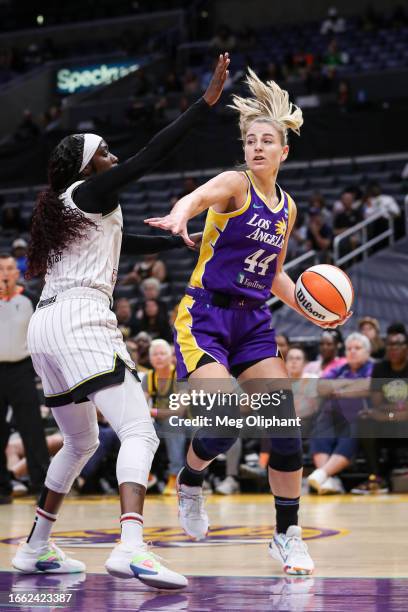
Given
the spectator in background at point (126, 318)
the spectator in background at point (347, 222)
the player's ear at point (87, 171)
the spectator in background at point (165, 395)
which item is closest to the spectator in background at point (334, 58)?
the spectator in background at point (347, 222)

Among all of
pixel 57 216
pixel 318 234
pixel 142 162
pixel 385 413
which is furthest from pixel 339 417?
pixel 142 162

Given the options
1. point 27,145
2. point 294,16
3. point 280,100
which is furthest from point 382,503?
point 294,16

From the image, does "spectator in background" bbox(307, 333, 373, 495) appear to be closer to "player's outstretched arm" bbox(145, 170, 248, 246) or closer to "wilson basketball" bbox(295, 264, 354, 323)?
"wilson basketball" bbox(295, 264, 354, 323)

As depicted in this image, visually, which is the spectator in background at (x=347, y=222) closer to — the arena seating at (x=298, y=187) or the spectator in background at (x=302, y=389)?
the arena seating at (x=298, y=187)

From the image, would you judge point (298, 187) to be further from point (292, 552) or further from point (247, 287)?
point (292, 552)

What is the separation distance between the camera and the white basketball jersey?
449 centimetres

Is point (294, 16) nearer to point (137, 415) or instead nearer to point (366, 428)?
point (366, 428)

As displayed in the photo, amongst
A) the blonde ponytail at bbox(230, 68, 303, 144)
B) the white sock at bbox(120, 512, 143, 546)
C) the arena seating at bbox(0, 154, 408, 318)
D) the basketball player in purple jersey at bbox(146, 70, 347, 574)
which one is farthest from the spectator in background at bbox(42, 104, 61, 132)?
the white sock at bbox(120, 512, 143, 546)

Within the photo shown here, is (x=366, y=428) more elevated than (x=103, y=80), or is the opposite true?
(x=103, y=80)

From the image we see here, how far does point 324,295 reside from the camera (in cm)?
525

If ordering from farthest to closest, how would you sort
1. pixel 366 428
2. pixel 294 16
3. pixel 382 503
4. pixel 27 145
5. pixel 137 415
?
pixel 294 16 < pixel 27 145 < pixel 366 428 < pixel 382 503 < pixel 137 415

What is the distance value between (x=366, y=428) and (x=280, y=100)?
478cm

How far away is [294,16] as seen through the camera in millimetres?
25656

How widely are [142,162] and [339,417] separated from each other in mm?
6009
